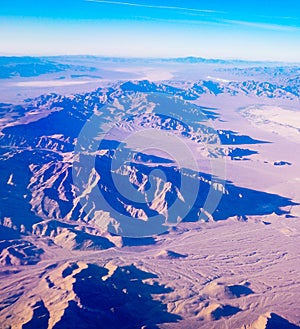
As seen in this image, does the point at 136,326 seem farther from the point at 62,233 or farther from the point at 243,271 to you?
the point at 62,233

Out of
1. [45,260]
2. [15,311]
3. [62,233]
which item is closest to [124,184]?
[62,233]

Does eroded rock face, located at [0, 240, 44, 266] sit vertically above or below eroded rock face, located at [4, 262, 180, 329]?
below

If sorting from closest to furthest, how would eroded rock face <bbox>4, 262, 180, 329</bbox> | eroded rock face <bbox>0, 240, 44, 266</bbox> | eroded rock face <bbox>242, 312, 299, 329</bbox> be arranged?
1. eroded rock face <bbox>4, 262, 180, 329</bbox>
2. eroded rock face <bbox>242, 312, 299, 329</bbox>
3. eroded rock face <bbox>0, 240, 44, 266</bbox>

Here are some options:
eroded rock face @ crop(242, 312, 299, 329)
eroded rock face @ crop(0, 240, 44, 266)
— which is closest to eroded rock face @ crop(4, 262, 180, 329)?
eroded rock face @ crop(0, 240, 44, 266)

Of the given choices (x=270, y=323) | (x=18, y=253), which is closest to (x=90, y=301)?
(x=18, y=253)

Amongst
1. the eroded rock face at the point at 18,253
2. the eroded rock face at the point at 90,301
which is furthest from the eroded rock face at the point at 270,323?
the eroded rock face at the point at 18,253

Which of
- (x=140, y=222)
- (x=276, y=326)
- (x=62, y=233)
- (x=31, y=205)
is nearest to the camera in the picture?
(x=276, y=326)

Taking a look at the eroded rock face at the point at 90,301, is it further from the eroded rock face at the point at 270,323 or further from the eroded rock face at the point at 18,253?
the eroded rock face at the point at 270,323

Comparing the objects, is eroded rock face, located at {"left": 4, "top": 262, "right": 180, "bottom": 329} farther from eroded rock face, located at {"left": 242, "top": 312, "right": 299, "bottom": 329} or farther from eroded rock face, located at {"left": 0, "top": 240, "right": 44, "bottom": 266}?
eroded rock face, located at {"left": 242, "top": 312, "right": 299, "bottom": 329}

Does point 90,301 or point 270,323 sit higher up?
point 90,301

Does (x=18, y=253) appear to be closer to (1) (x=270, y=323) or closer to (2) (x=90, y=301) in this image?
(2) (x=90, y=301)

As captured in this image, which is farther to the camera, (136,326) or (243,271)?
(243,271)
